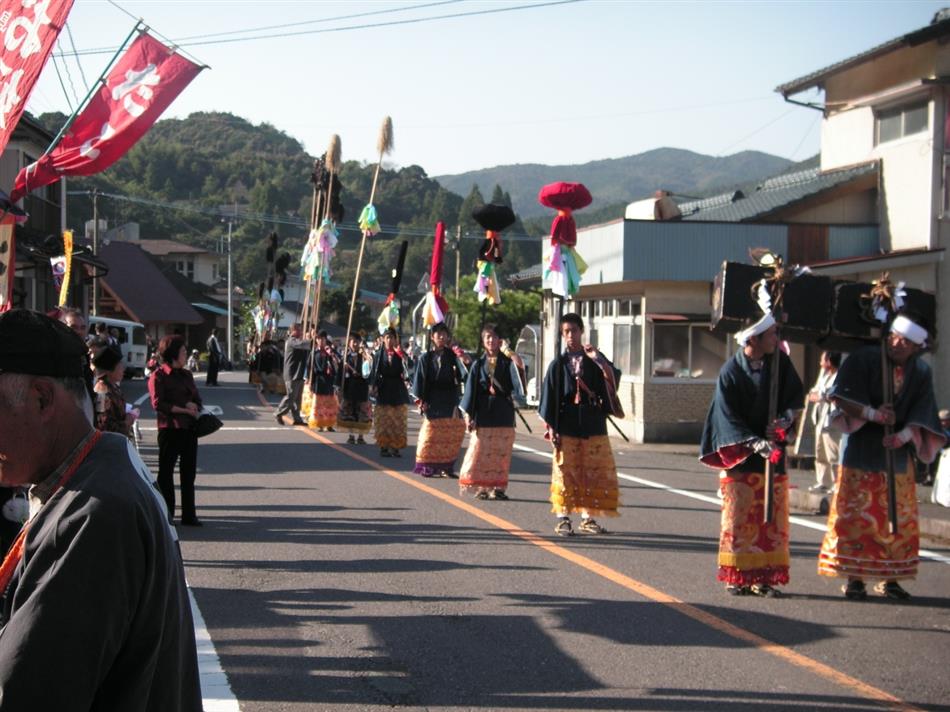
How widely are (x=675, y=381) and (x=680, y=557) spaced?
505 inches

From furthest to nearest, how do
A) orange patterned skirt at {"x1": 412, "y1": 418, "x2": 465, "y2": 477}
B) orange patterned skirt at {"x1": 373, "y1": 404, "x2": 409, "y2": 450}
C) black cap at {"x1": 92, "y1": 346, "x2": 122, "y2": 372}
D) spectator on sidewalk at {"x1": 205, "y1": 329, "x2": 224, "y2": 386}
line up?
spectator on sidewalk at {"x1": 205, "y1": 329, "x2": 224, "y2": 386}, orange patterned skirt at {"x1": 373, "y1": 404, "x2": 409, "y2": 450}, orange patterned skirt at {"x1": 412, "y1": 418, "x2": 465, "y2": 477}, black cap at {"x1": 92, "y1": 346, "x2": 122, "y2": 372}

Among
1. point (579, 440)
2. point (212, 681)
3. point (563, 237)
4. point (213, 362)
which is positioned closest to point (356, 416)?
point (563, 237)

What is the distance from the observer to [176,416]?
34.7 feet

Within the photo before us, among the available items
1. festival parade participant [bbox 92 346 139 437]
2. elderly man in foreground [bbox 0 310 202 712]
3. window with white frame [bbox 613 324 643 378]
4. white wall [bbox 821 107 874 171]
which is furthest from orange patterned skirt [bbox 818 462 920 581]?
white wall [bbox 821 107 874 171]

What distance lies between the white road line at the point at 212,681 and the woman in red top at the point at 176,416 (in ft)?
12.9

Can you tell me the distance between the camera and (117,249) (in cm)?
6372

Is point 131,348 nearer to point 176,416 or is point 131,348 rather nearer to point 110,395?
point 176,416

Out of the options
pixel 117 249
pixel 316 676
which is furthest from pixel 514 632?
pixel 117 249

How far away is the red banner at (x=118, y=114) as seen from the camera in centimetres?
916

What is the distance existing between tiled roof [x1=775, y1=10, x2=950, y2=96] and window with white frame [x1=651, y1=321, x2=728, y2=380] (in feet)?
18.2

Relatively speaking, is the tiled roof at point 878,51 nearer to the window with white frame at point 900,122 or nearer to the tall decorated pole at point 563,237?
the window with white frame at point 900,122

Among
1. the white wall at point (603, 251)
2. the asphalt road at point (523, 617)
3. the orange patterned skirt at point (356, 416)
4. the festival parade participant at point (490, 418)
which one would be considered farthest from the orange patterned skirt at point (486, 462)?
the white wall at point (603, 251)

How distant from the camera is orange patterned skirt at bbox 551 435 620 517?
10344 millimetres

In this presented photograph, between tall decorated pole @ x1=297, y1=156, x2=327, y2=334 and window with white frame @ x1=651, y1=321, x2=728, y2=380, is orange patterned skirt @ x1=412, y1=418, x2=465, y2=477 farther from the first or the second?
tall decorated pole @ x1=297, y1=156, x2=327, y2=334
